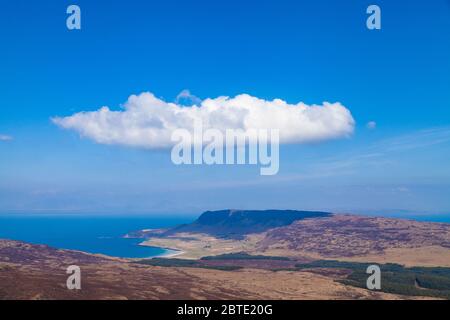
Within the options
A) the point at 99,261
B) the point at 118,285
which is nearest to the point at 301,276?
the point at 118,285

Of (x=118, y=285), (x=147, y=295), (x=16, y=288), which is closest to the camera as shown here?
(x=16, y=288)

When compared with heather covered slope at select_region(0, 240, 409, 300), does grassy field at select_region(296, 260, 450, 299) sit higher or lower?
lower

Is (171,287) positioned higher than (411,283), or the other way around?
(171,287)

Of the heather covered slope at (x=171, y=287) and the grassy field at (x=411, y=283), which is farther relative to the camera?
the grassy field at (x=411, y=283)

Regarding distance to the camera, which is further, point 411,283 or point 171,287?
point 411,283

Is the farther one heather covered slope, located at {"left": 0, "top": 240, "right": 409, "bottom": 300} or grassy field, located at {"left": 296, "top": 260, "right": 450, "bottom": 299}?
grassy field, located at {"left": 296, "top": 260, "right": 450, "bottom": 299}

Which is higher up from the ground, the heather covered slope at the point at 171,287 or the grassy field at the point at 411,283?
the heather covered slope at the point at 171,287
